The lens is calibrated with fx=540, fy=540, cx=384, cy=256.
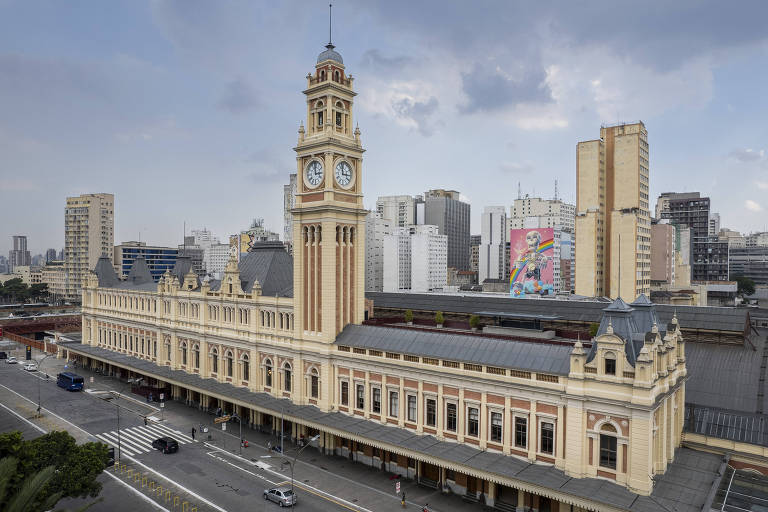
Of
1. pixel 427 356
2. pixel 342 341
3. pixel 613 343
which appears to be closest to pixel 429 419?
pixel 427 356

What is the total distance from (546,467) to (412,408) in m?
12.3

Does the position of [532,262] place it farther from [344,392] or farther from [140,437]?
[140,437]

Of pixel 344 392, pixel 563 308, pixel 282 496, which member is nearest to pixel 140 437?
pixel 344 392

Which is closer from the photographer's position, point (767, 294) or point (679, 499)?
point (679, 499)

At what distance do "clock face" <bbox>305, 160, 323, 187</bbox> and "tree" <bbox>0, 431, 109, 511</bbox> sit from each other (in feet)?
101

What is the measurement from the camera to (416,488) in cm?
4362

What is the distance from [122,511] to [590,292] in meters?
109

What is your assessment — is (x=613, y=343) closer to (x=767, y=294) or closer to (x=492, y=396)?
(x=492, y=396)

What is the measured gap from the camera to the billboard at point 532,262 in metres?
119

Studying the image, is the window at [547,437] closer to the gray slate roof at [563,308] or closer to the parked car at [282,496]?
the gray slate roof at [563,308]

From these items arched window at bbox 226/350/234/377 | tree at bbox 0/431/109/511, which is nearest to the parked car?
tree at bbox 0/431/109/511

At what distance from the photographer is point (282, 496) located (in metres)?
40.5

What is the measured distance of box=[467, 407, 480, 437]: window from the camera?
→ 41753 mm

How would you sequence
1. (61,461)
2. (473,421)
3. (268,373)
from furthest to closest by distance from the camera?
(268,373) < (473,421) < (61,461)
